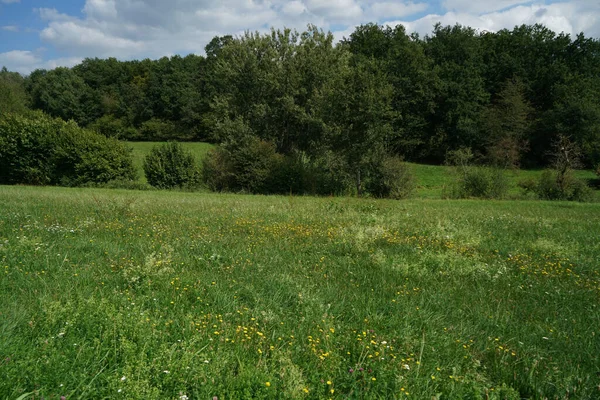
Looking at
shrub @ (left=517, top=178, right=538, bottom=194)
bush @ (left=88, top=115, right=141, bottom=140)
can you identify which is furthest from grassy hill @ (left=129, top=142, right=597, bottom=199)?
shrub @ (left=517, top=178, right=538, bottom=194)

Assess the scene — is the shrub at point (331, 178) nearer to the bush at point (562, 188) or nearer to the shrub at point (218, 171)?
the shrub at point (218, 171)

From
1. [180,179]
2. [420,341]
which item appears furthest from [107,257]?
[180,179]

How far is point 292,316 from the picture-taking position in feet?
15.9

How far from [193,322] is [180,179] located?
97.6 ft

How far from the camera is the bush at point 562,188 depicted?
26.7 meters

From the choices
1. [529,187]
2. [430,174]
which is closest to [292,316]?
[529,187]

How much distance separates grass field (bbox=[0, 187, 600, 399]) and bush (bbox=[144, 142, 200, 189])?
23405 millimetres

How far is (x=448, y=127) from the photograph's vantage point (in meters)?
57.0

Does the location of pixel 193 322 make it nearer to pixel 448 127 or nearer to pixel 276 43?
pixel 276 43

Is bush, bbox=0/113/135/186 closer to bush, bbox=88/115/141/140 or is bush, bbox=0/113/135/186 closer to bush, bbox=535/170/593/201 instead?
bush, bbox=535/170/593/201

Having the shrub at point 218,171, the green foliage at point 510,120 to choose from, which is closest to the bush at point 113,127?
the shrub at point 218,171

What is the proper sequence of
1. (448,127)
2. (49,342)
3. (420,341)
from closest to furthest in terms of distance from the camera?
1. (49,342)
2. (420,341)
3. (448,127)

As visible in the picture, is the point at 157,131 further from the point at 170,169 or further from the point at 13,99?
the point at 170,169

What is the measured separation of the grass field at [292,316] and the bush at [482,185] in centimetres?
1870
